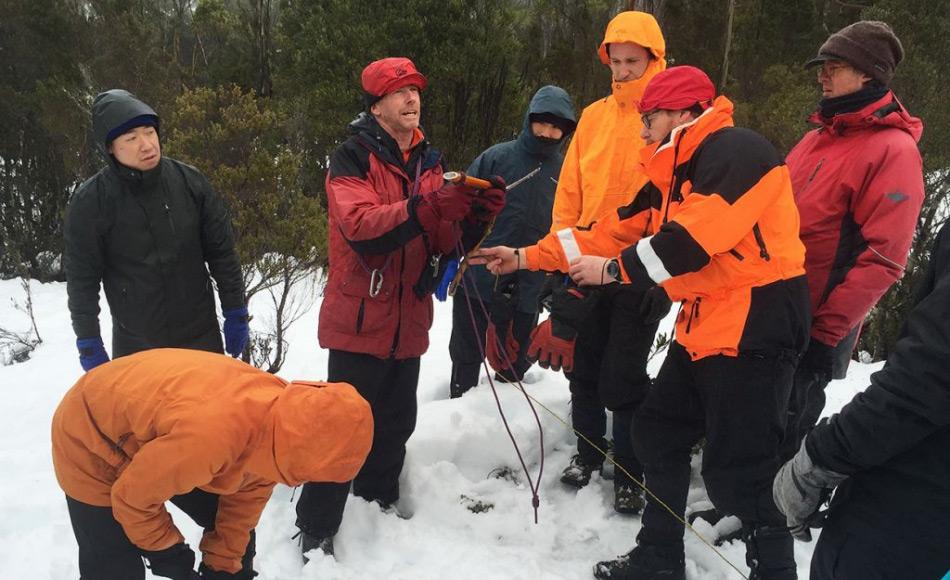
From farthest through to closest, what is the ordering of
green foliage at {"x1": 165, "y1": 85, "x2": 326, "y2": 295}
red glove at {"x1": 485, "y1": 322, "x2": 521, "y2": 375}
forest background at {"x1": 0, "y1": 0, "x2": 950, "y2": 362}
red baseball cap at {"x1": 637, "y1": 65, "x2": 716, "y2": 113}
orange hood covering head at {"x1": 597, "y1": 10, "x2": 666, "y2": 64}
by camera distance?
forest background at {"x1": 0, "y1": 0, "x2": 950, "y2": 362} → green foliage at {"x1": 165, "y1": 85, "x2": 326, "y2": 295} → red glove at {"x1": 485, "y1": 322, "x2": 521, "y2": 375} → orange hood covering head at {"x1": 597, "y1": 10, "x2": 666, "y2": 64} → red baseball cap at {"x1": 637, "y1": 65, "x2": 716, "y2": 113}

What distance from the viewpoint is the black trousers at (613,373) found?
2.70 m

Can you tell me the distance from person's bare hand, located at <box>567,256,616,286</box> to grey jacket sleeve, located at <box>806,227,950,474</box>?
3.35 ft

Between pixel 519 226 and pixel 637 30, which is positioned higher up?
pixel 637 30

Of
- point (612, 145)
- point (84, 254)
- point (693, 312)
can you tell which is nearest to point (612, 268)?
point (693, 312)

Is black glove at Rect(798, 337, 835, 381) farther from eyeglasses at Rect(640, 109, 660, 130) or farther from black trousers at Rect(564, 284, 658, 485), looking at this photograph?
eyeglasses at Rect(640, 109, 660, 130)

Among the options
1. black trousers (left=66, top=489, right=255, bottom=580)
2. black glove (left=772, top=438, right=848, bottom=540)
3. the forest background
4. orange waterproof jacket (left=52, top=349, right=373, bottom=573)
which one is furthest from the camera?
the forest background

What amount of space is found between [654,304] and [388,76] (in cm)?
137

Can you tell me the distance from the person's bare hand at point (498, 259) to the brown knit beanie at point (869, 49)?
1422 millimetres

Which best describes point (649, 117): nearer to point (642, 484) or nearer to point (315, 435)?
point (315, 435)

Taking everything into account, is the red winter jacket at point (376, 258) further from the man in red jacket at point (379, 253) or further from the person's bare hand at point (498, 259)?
the person's bare hand at point (498, 259)

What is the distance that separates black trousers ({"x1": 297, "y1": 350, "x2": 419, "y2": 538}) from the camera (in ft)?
8.15

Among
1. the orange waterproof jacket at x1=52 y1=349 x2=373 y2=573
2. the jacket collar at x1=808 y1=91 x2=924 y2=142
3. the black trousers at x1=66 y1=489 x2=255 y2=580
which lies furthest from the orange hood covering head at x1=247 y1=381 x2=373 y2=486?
the jacket collar at x1=808 y1=91 x2=924 y2=142

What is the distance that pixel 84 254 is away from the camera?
2.49m

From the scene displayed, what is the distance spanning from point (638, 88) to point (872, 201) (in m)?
1.00
